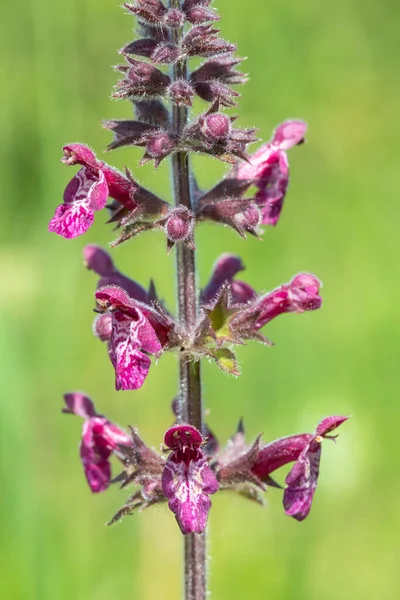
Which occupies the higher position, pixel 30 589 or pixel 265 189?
pixel 265 189

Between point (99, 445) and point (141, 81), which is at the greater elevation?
point (141, 81)

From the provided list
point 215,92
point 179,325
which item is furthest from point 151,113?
point 179,325

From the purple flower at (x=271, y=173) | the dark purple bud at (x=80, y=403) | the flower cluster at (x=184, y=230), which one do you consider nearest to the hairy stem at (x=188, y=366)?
the flower cluster at (x=184, y=230)

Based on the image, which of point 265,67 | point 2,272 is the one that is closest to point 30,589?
point 2,272

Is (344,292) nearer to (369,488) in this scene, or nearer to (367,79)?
(369,488)

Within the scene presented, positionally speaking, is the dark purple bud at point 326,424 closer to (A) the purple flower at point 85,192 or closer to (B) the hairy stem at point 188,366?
(B) the hairy stem at point 188,366

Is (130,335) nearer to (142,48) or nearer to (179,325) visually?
(179,325)

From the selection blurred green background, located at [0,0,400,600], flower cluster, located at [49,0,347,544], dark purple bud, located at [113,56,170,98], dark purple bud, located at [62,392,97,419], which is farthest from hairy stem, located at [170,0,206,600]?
blurred green background, located at [0,0,400,600]
